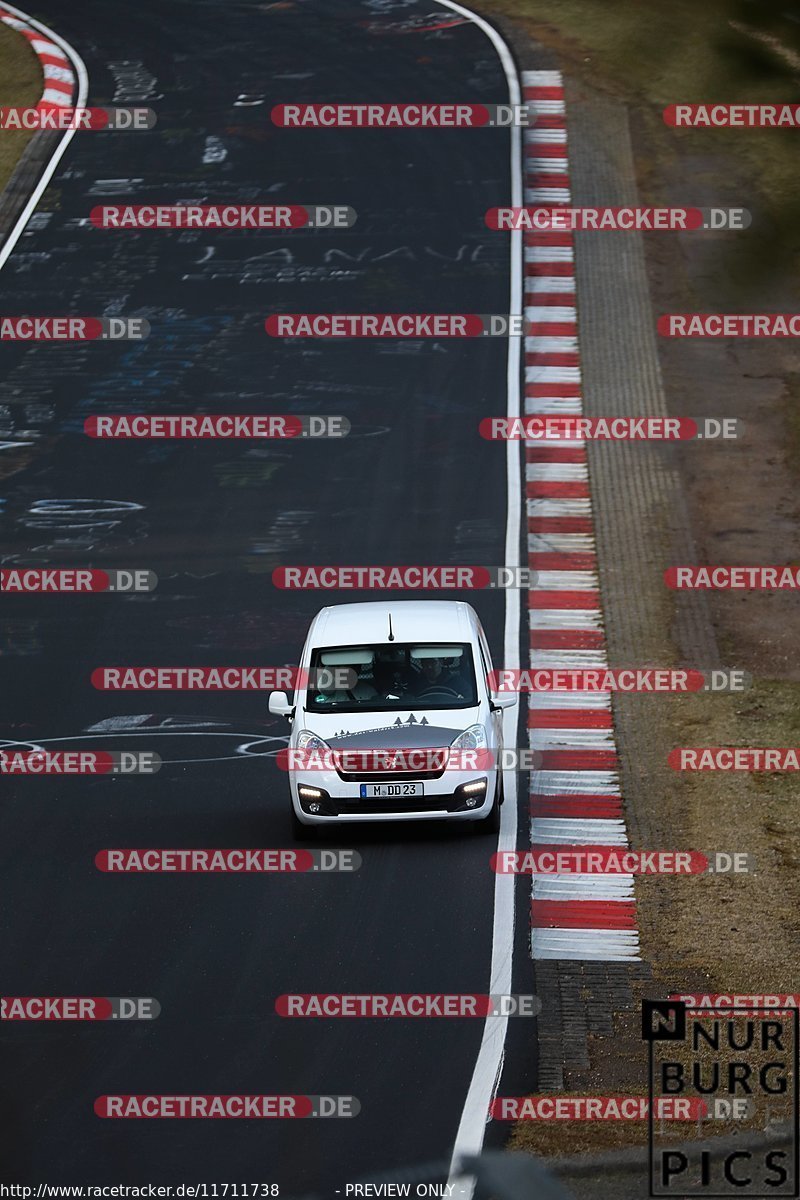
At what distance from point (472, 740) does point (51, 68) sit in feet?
92.8

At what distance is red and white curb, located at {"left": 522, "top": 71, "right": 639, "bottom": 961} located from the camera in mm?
13352

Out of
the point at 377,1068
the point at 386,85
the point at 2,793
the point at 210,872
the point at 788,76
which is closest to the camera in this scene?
the point at 788,76

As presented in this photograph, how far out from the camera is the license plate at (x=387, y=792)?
1426 centimetres

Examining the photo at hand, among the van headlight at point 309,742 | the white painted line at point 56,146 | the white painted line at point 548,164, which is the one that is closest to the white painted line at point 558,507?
the white painted line at point 56,146

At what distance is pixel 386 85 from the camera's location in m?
36.7

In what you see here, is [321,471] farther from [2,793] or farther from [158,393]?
[2,793]

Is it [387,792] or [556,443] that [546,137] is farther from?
[387,792]

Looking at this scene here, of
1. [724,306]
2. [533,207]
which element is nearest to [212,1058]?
[724,306]

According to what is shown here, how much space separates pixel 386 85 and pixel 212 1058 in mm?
28959

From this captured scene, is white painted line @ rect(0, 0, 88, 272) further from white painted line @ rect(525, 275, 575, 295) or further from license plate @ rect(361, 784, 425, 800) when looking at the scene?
license plate @ rect(361, 784, 425, 800)

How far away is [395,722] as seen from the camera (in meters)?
14.6

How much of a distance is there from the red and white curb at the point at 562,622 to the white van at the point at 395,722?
94 cm

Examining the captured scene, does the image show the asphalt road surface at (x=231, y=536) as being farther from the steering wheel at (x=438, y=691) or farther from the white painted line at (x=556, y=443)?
the steering wheel at (x=438, y=691)

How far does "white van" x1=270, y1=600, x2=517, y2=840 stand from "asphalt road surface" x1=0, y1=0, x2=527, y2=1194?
46 centimetres
